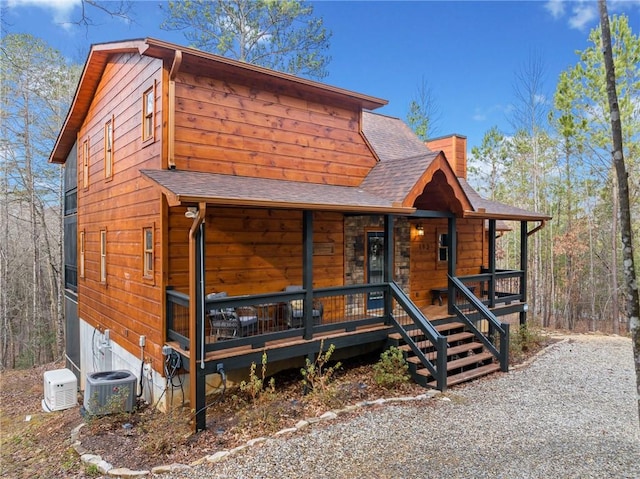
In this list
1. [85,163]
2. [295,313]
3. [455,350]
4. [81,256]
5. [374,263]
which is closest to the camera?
[295,313]

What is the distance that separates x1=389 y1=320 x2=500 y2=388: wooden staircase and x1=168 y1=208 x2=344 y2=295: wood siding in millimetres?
2148

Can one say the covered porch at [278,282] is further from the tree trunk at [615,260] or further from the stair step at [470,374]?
the tree trunk at [615,260]

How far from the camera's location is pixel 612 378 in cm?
819

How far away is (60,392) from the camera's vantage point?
945cm

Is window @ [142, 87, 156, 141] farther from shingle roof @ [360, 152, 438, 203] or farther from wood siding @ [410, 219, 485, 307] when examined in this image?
wood siding @ [410, 219, 485, 307]

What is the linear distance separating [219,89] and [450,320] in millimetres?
6927

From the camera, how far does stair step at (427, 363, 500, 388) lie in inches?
288

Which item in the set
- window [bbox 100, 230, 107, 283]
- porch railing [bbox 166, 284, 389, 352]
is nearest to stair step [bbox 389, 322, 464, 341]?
porch railing [bbox 166, 284, 389, 352]

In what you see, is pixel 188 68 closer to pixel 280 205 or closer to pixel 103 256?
pixel 280 205

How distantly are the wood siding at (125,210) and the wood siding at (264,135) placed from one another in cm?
59

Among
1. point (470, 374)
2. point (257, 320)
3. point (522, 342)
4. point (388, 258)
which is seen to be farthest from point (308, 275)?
point (522, 342)

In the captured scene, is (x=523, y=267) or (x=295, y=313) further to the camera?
(x=523, y=267)

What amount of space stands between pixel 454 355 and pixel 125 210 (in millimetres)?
7616

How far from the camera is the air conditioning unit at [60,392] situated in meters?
9.42
